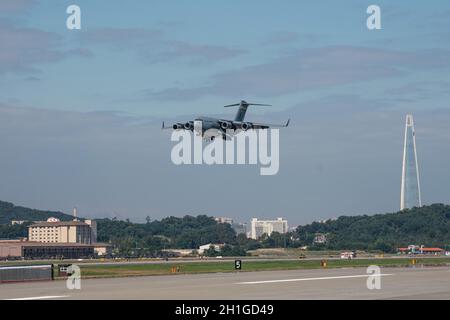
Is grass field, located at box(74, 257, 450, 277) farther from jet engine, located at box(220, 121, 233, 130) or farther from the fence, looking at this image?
jet engine, located at box(220, 121, 233, 130)

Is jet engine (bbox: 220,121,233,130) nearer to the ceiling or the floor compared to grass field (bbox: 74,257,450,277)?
nearer to the ceiling

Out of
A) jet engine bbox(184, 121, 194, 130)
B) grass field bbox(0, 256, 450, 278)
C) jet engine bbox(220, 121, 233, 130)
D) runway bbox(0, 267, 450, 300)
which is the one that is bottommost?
grass field bbox(0, 256, 450, 278)

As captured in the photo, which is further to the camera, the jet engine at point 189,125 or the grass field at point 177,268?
the grass field at point 177,268

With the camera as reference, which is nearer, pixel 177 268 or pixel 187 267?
pixel 177 268

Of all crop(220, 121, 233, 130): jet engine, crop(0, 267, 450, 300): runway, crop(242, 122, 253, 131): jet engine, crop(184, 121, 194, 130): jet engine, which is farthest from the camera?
crop(242, 122, 253, 131): jet engine

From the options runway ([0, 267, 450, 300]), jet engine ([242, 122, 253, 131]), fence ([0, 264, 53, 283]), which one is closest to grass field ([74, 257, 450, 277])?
fence ([0, 264, 53, 283])

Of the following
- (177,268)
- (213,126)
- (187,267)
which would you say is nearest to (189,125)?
(213,126)

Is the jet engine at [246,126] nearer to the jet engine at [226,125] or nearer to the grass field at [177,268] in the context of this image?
the jet engine at [226,125]

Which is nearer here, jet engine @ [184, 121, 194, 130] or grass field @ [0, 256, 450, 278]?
jet engine @ [184, 121, 194, 130]

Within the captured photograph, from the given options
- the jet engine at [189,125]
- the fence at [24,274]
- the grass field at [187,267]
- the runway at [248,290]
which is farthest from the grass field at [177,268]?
the runway at [248,290]

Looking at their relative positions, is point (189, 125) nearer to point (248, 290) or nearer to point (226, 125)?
point (226, 125)

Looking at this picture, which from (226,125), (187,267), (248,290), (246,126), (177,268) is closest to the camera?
(248,290)
